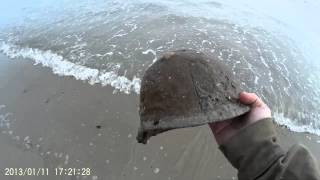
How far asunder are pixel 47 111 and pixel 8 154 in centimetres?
78

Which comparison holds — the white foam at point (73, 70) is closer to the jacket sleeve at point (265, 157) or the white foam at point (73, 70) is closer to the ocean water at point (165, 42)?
the ocean water at point (165, 42)

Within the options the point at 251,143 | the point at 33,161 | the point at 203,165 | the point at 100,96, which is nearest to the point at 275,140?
the point at 251,143

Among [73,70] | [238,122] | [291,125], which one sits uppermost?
[238,122]

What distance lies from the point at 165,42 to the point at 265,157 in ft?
16.7

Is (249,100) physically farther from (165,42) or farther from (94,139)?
(165,42)

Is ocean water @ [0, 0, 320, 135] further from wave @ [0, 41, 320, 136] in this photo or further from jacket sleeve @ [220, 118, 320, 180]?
jacket sleeve @ [220, 118, 320, 180]

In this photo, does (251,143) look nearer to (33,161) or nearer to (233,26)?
(33,161)

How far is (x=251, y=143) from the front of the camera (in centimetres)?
202

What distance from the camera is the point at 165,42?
22.8 ft

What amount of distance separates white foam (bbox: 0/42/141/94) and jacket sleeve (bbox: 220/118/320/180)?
12.4ft

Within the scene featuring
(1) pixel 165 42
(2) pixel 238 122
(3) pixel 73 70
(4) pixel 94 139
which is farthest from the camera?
(1) pixel 165 42

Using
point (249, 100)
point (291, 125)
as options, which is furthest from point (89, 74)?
point (249, 100)

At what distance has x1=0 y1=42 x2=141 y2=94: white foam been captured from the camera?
5965 millimetres

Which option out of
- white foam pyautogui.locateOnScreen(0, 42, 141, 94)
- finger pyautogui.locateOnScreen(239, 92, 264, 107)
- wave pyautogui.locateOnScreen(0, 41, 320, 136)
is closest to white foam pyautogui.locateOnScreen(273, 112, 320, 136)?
wave pyautogui.locateOnScreen(0, 41, 320, 136)
